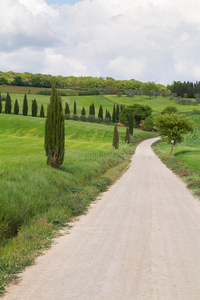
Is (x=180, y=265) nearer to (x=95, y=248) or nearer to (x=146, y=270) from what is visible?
(x=146, y=270)

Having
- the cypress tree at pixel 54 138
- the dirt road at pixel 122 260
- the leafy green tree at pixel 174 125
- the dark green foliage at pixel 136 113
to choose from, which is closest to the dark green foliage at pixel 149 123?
the dark green foliage at pixel 136 113

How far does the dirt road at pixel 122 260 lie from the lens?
14.9 feet

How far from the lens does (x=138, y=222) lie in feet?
29.4

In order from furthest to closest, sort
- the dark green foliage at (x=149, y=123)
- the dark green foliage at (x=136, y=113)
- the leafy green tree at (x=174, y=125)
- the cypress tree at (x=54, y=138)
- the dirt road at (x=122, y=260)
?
the dark green foliage at (x=136, y=113), the dark green foliage at (x=149, y=123), the leafy green tree at (x=174, y=125), the cypress tree at (x=54, y=138), the dirt road at (x=122, y=260)

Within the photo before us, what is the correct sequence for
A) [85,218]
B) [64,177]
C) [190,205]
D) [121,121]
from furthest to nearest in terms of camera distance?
[121,121], [64,177], [190,205], [85,218]

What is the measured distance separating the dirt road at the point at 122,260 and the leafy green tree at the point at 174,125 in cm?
3322

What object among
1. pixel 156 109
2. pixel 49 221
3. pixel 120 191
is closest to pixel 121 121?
pixel 156 109

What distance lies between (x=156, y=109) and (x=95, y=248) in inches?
5248

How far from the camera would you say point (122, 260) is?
19.2 ft

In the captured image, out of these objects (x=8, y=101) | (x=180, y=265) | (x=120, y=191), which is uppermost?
(x=8, y=101)

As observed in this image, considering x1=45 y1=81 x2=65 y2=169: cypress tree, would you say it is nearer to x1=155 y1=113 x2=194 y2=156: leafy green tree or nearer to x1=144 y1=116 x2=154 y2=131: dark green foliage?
x1=155 y1=113 x2=194 y2=156: leafy green tree

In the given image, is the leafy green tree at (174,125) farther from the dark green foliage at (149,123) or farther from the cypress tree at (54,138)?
the dark green foliage at (149,123)

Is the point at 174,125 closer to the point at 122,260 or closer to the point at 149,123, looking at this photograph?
the point at 122,260

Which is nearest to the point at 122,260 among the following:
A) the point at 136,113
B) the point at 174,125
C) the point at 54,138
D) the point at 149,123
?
the point at 54,138
